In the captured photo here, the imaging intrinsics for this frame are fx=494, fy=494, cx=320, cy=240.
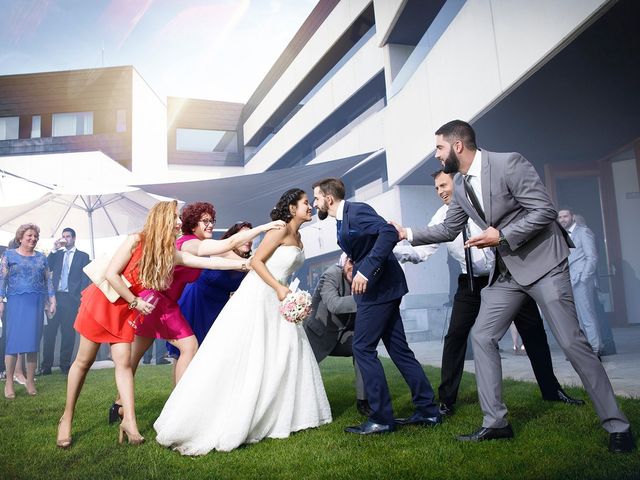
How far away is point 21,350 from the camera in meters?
5.95

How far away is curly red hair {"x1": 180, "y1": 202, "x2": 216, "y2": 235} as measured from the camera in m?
4.41

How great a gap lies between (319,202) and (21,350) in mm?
4573

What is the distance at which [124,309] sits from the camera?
11.1ft

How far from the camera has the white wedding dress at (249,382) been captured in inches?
122

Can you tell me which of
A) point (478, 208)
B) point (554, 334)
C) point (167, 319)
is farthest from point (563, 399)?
point (167, 319)

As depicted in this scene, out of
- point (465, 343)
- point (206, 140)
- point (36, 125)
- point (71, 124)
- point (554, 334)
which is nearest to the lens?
point (554, 334)

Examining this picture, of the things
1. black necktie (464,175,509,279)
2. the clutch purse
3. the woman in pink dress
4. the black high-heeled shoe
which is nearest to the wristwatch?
black necktie (464,175,509,279)

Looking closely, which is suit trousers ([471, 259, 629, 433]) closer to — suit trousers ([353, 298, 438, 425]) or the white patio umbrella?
suit trousers ([353, 298, 438, 425])

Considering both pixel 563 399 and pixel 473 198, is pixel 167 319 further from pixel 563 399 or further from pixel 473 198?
pixel 563 399

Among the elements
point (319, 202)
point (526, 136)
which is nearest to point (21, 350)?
point (319, 202)

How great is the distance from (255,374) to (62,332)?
6094mm

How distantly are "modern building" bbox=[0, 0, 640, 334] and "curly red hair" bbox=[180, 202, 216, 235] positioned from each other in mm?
4227

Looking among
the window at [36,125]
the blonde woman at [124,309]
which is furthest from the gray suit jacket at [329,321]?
the window at [36,125]

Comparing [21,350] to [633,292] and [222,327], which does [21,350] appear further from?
[633,292]
